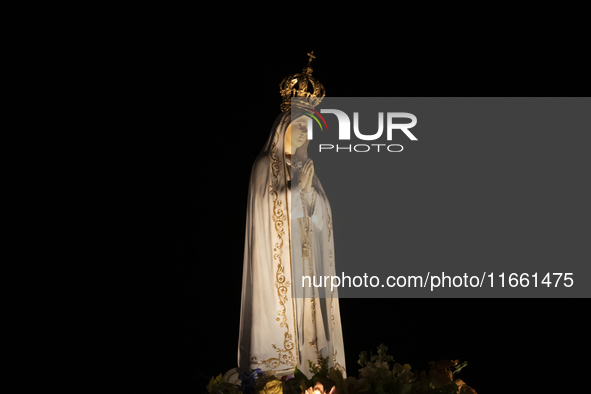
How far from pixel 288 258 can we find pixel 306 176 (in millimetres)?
405

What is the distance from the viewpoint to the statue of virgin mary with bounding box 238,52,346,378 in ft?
7.78

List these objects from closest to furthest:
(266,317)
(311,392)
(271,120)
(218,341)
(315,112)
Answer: (311,392) < (266,317) < (315,112) < (218,341) < (271,120)

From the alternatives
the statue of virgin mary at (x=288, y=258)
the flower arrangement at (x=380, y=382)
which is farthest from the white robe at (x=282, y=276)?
the flower arrangement at (x=380, y=382)

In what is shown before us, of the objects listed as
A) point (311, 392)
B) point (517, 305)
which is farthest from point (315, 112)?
point (517, 305)

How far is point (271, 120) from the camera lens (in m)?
3.55

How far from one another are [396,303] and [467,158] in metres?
1.29

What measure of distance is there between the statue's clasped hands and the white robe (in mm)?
38

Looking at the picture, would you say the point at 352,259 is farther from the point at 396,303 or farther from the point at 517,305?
the point at 517,305

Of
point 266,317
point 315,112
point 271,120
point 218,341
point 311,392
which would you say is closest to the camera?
point 311,392

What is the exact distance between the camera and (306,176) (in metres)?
2.50

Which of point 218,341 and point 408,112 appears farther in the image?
point 218,341

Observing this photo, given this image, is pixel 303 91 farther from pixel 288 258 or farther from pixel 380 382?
pixel 380 382

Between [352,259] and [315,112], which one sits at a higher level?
[315,112]

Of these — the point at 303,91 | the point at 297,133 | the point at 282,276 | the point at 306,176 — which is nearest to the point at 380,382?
the point at 282,276
